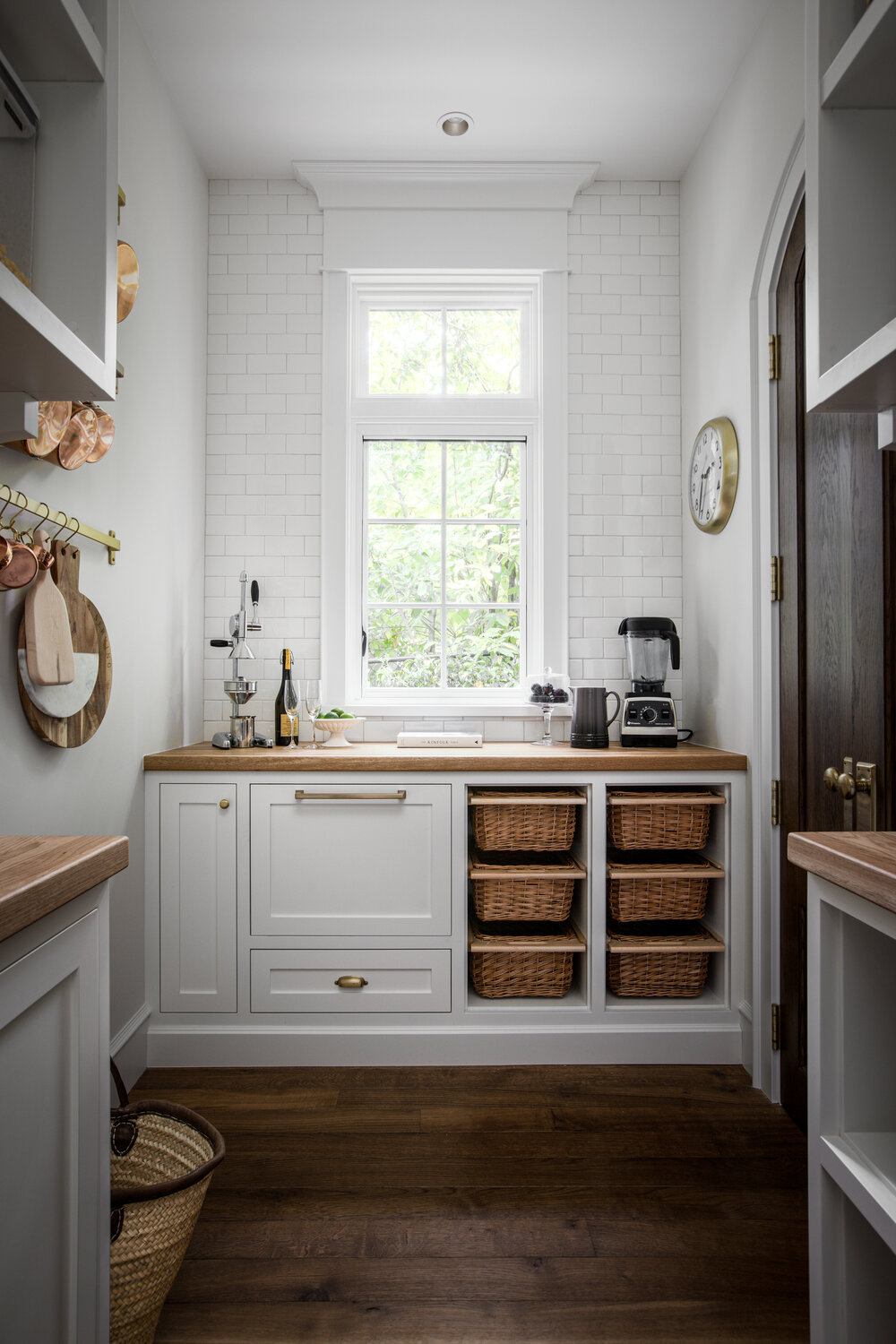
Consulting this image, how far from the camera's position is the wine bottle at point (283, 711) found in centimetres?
292

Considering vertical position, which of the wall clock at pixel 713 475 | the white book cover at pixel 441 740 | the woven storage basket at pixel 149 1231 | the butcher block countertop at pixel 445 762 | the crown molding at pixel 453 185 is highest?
the crown molding at pixel 453 185

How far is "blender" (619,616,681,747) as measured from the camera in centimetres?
282

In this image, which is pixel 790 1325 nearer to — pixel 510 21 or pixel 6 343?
pixel 6 343

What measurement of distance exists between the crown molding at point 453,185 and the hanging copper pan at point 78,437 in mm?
1728

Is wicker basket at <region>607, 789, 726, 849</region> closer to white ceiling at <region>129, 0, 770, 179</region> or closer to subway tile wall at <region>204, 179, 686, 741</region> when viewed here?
subway tile wall at <region>204, 179, 686, 741</region>

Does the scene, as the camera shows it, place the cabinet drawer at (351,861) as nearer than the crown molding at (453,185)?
Yes

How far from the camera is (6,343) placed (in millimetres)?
1040

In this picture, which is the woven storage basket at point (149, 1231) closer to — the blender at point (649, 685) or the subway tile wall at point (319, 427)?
the subway tile wall at point (319, 427)

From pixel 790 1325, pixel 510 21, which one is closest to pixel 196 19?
pixel 510 21

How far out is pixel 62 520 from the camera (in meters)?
1.92

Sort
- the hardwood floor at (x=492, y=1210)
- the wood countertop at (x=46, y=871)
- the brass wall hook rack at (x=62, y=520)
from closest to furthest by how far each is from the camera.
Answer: the wood countertop at (x=46, y=871) < the hardwood floor at (x=492, y=1210) < the brass wall hook rack at (x=62, y=520)

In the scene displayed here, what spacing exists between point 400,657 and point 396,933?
1.17m

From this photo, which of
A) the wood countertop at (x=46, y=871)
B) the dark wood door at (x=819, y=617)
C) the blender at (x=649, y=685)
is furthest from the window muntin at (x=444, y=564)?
the wood countertop at (x=46, y=871)

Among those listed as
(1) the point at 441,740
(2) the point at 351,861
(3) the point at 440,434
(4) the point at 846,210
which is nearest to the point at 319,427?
(3) the point at 440,434
